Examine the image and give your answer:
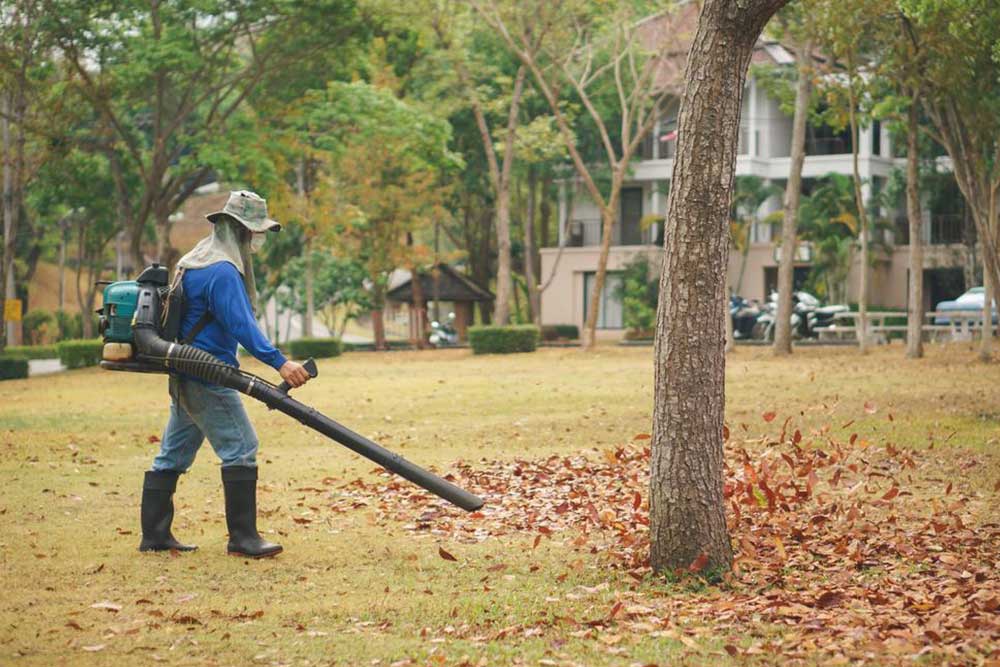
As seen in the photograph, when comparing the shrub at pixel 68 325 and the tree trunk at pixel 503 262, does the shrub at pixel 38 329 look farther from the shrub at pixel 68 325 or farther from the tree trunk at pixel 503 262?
the tree trunk at pixel 503 262

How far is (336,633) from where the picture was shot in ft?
22.5

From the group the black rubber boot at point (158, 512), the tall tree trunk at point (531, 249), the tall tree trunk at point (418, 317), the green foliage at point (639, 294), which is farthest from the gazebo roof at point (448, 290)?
the black rubber boot at point (158, 512)

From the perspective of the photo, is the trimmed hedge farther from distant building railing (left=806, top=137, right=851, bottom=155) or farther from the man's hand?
distant building railing (left=806, top=137, right=851, bottom=155)

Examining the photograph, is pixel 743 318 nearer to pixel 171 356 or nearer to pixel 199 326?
pixel 199 326

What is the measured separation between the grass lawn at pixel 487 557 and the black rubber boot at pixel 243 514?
144 millimetres

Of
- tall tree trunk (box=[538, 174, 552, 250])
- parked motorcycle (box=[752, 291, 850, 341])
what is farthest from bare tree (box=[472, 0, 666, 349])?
tall tree trunk (box=[538, 174, 552, 250])

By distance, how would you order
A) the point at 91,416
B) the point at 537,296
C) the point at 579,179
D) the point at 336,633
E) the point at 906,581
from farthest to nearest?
the point at 579,179 < the point at 537,296 < the point at 91,416 < the point at 906,581 < the point at 336,633

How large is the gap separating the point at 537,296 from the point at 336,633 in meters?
43.1

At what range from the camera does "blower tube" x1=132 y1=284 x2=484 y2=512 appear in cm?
829

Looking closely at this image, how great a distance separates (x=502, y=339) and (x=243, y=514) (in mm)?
27407

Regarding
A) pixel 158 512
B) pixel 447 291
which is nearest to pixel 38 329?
pixel 447 291

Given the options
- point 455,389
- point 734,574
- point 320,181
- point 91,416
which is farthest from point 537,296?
point 734,574

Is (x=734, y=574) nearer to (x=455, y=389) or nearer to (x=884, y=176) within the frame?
(x=455, y=389)

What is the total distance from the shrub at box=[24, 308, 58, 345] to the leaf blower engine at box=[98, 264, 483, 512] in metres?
48.7
